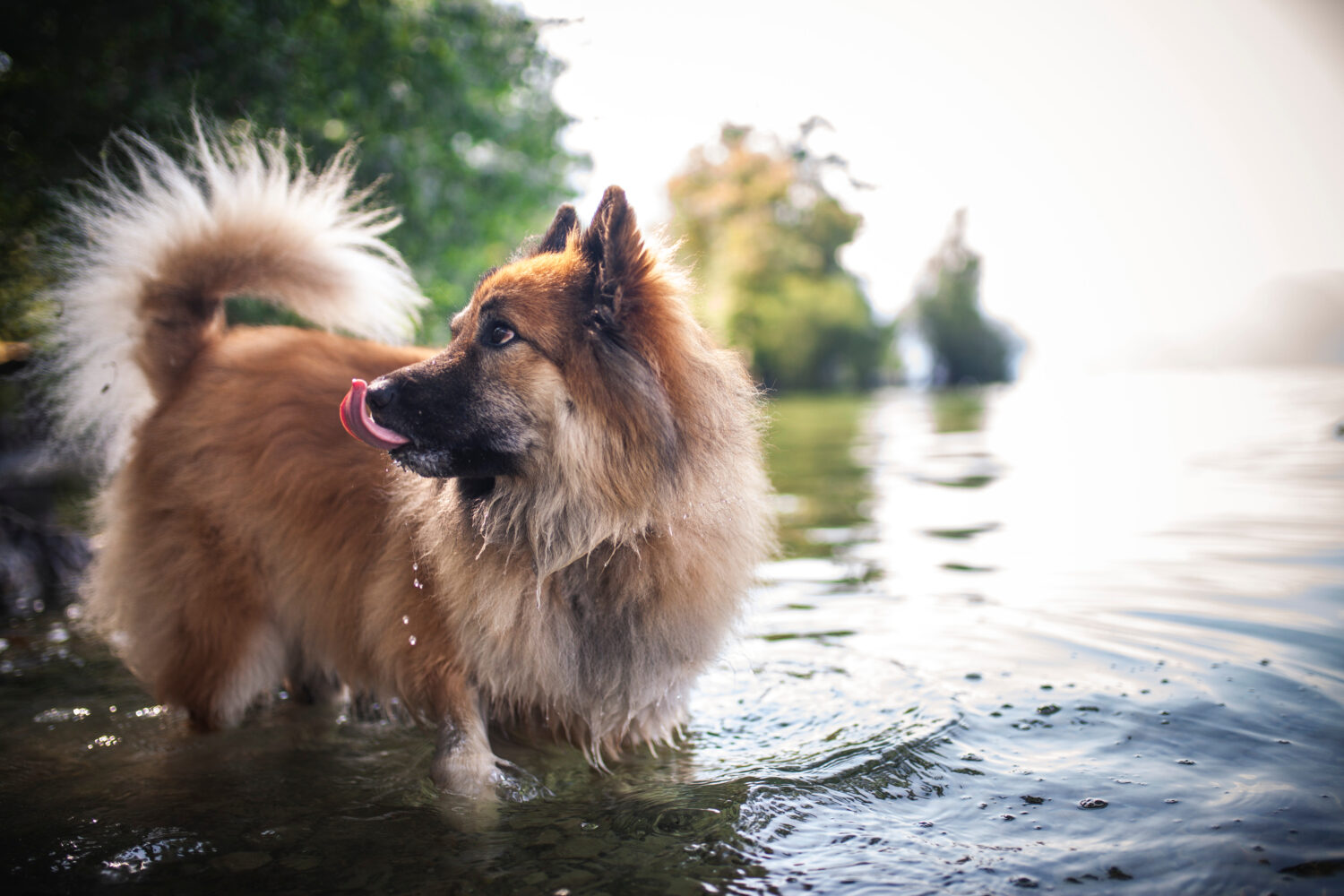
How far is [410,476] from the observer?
118 inches

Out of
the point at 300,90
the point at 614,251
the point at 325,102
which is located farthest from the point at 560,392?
the point at 325,102

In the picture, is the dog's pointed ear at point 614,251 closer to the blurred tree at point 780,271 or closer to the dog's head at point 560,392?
the dog's head at point 560,392

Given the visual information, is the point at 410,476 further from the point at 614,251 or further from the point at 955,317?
the point at 955,317

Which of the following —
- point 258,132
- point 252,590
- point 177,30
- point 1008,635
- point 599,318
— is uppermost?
point 177,30

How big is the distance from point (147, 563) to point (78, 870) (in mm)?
1397

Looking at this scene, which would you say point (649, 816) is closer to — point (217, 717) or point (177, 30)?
point (217, 717)

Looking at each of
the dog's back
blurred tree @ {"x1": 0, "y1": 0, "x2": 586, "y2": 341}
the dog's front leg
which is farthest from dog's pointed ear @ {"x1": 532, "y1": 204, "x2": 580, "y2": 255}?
blurred tree @ {"x1": 0, "y1": 0, "x2": 586, "y2": 341}

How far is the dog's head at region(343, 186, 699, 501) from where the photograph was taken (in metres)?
2.59

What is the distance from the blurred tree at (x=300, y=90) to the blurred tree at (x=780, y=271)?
28.9 meters

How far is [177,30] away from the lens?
265 inches

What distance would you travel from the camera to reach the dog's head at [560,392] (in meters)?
2.59

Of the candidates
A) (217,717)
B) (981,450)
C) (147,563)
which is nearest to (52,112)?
(147,563)

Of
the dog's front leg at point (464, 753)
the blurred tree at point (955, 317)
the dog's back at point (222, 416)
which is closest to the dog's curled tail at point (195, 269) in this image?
the dog's back at point (222, 416)

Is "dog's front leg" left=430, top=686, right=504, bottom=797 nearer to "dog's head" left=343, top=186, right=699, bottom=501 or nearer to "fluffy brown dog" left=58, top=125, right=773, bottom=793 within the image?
"fluffy brown dog" left=58, top=125, right=773, bottom=793
